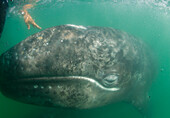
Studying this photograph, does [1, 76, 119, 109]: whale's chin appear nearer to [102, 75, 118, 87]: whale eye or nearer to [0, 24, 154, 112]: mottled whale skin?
[0, 24, 154, 112]: mottled whale skin

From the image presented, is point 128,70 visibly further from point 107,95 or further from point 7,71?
point 7,71

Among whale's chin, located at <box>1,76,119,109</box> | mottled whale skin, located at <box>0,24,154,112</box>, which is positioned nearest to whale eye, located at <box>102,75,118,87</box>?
mottled whale skin, located at <box>0,24,154,112</box>

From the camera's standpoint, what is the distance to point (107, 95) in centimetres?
532

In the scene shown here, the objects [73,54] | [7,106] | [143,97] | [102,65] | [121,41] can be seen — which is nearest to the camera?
[73,54]

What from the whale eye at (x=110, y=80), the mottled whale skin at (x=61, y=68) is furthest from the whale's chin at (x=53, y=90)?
the whale eye at (x=110, y=80)

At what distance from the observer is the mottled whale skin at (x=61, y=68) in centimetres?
384

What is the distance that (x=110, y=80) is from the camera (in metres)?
4.87

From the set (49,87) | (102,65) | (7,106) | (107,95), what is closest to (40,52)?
(49,87)

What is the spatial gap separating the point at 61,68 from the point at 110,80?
181cm

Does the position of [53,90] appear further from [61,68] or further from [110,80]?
[110,80]

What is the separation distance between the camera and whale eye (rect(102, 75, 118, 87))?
15.7 feet

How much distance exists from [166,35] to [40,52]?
9364 centimetres

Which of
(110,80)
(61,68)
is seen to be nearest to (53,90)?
(61,68)

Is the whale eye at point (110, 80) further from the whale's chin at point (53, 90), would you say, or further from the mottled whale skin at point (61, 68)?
the whale's chin at point (53, 90)
